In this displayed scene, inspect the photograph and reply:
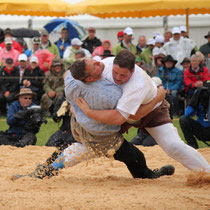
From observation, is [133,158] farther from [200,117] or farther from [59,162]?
[200,117]

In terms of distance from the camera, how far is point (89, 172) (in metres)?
6.51

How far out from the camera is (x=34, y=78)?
1212cm

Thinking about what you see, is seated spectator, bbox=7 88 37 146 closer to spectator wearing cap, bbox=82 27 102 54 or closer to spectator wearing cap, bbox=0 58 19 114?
spectator wearing cap, bbox=0 58 19 114

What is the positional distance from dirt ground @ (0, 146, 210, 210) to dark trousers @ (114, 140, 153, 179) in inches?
4.8

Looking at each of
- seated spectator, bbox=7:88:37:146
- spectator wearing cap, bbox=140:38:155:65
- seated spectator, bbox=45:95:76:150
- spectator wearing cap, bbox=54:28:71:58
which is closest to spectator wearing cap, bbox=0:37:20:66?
spectator wearing cap, bbox=54:28:71:58

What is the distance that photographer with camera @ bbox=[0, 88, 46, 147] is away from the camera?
28.3 ft

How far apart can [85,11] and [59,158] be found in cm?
857

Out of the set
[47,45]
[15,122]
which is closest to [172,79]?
[47,45]

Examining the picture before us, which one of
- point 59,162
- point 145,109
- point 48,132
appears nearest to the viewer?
point 145,109

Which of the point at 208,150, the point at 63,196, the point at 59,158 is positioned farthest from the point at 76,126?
the point at 208,150

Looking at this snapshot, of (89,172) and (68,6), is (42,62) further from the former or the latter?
(89,172)

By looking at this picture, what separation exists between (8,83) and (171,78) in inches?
154

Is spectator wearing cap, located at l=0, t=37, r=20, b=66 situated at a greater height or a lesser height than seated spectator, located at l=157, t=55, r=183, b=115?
greater

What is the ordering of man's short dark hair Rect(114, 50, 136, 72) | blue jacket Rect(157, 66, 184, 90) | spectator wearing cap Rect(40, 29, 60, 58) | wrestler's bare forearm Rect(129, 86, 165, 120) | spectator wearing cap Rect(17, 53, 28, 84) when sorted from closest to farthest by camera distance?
man's short dark hair Rect(114, 50, 136, 72), wrestler's bare forearm Rect(129, 86, 165, 120), blue jacket Rect(157, 66, 184, 90), spectator wearing cap Rect(17, 53, 28, 84), spectator wearing cap Rect(40, 29, 60, 58)
